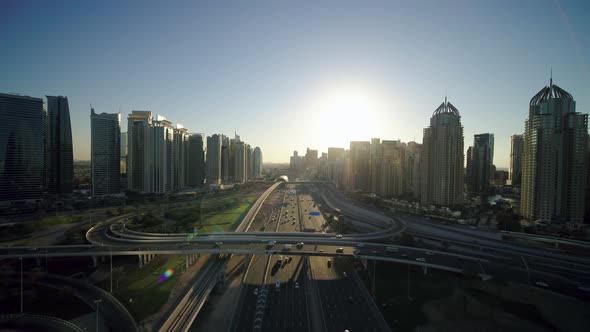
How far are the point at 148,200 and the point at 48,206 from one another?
10330 mm

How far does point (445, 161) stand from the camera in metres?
33.3

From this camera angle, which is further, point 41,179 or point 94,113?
point 94,113

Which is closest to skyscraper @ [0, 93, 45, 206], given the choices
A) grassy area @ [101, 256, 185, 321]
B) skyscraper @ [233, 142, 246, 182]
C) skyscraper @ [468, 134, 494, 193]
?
grassy area @ [101, 256, 185, 321]

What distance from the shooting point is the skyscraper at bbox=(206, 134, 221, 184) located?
6044cm

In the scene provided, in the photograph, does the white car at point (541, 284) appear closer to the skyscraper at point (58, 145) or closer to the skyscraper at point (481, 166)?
the skyscraper at point (481, 166)

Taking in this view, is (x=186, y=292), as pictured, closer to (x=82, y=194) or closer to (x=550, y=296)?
(x=550, y=296)

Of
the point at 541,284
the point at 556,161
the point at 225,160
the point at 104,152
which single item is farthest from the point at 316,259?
the point at 225,160

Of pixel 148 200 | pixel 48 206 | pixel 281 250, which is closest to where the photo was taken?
pixel 281 250

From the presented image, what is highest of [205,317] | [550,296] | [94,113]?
[94,113]

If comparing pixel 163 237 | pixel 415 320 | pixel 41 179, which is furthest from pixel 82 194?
pixel 415 320

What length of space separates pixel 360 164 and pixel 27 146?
4648 centimetres

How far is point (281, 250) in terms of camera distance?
17.0m

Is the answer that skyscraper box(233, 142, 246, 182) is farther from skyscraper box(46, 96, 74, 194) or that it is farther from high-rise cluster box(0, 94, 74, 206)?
high-rise cluster box(0, 94, 74, 206)

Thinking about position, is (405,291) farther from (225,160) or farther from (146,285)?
(225,160)
